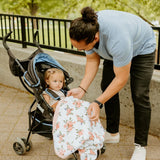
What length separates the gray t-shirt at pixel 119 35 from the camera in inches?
95.3

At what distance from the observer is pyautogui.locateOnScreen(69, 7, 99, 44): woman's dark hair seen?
2.28 metres

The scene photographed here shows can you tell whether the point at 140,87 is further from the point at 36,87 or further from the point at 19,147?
the point at 19,147

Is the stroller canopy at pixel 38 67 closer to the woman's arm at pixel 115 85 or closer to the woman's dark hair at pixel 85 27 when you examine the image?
the woman's arm at pixel 115 85

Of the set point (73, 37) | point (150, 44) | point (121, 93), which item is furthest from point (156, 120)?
point (73, 37)

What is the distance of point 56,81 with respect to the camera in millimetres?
3385

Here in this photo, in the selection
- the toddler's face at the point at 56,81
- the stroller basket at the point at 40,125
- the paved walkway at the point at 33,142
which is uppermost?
the toddler's face at the point at 56,81

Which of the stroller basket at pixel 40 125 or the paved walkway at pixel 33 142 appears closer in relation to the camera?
the stroller basket at pixel 40 125

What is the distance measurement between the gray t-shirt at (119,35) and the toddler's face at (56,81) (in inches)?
32.3

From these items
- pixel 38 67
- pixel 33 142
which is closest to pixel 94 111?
pixel 38 67

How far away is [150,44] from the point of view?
9.22 feet

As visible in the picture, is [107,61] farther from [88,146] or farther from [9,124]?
[9,124]

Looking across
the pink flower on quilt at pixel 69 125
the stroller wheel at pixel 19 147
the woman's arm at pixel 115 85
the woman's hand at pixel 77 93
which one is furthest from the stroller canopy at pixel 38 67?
the stroller wheel at pixel 19 147

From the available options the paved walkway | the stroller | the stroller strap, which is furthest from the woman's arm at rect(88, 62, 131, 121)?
the paved walkway

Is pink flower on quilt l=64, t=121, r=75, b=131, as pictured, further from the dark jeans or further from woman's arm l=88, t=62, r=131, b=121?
the dark jeans
